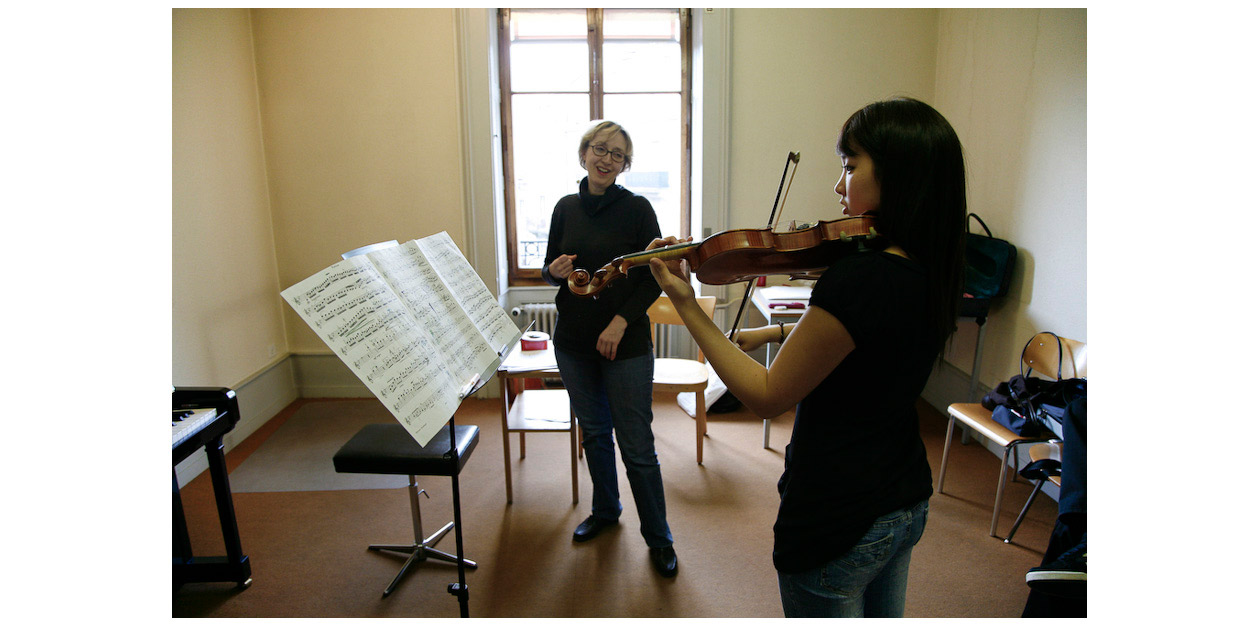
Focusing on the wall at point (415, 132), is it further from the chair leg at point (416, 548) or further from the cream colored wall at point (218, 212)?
the chair leg at point (416, 548)

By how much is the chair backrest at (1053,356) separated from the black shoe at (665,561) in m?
1.57

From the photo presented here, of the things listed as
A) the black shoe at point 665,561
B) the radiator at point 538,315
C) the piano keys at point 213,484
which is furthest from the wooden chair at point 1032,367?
the piano keys at point 213,484

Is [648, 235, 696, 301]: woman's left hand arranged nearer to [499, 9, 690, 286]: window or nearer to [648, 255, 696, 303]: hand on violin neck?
[648, 255, 696, 303]: hand on violin neck

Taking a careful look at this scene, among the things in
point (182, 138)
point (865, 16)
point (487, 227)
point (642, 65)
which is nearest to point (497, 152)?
point (487, 227)

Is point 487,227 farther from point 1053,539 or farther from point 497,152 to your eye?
point 1053,539

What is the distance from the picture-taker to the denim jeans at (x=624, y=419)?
1.92 metres

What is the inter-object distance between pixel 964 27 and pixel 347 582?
12.5ft

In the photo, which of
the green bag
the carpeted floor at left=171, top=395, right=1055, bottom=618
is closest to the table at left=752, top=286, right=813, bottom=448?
the carpeted floor at left=171, top=395, right=1055, bottom=618

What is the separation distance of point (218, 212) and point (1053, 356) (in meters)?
3.80

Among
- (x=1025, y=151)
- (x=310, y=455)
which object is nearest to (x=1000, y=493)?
(x=1025, y=151)

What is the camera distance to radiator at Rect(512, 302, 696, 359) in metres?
3.82

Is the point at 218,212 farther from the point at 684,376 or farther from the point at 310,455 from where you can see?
the point at 684,376

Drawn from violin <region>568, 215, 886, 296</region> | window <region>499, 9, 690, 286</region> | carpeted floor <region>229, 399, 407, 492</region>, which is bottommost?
carpeted floor <region>229, 399, 407, 492</region>

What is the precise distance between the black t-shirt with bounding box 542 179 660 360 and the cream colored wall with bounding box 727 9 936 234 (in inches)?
69.7
